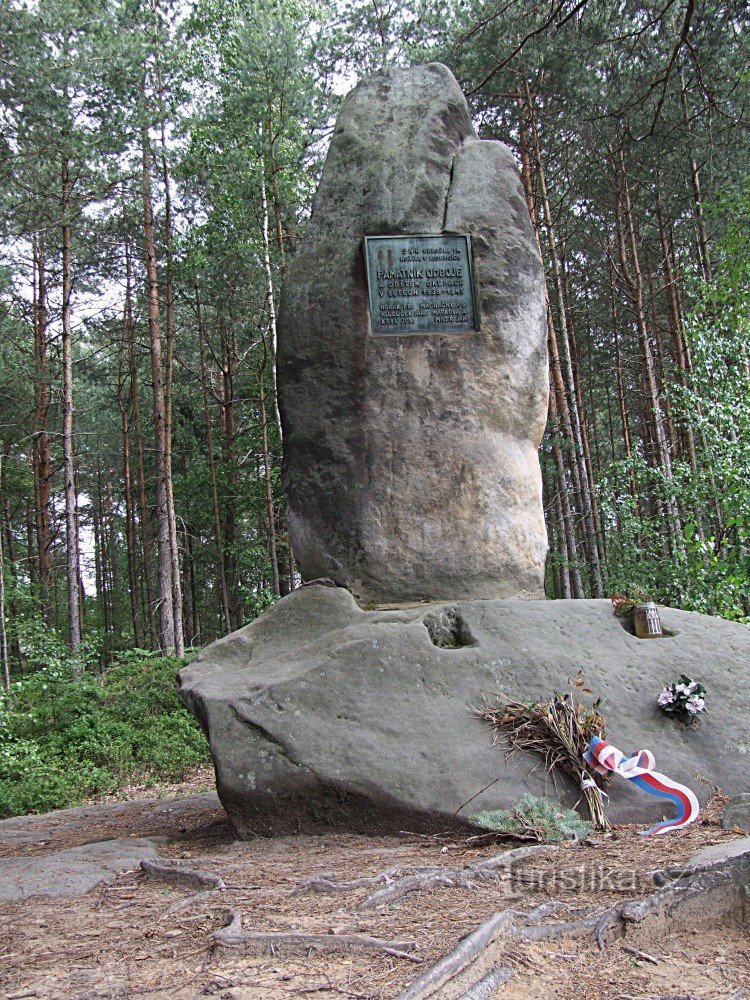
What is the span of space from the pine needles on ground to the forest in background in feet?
13.4

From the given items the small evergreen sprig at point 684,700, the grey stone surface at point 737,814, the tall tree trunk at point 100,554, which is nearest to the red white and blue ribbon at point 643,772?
the grey stone surface at point 737,814

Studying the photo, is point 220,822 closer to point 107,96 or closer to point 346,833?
point 346,833

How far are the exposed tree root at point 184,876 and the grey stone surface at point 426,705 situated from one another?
613mm

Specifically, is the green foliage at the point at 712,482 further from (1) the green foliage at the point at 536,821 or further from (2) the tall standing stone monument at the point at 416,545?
(1) the green foliage at the point at 536,821

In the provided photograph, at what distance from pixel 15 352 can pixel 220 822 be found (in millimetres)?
13879

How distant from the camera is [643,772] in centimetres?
425

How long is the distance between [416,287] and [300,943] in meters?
4.28

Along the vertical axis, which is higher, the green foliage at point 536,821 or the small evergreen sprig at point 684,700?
the small evergreen sprig at point 684,700

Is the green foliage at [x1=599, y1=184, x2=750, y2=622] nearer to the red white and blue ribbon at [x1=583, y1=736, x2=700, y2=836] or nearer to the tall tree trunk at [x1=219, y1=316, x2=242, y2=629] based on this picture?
the red white and blue ribbon at [x1=583, y1=736, x2=700, y2=836]

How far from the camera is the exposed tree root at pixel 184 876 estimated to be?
136 inches

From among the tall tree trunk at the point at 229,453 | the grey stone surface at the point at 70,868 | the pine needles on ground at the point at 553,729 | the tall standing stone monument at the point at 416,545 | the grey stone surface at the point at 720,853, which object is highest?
the tall tree trunk at the point at 229,453

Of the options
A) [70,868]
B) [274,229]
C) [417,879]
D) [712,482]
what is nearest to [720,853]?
[417,879]

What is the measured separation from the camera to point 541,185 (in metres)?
14.0

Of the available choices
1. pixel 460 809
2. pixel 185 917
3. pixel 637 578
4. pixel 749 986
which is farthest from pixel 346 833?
pixel 637 578
